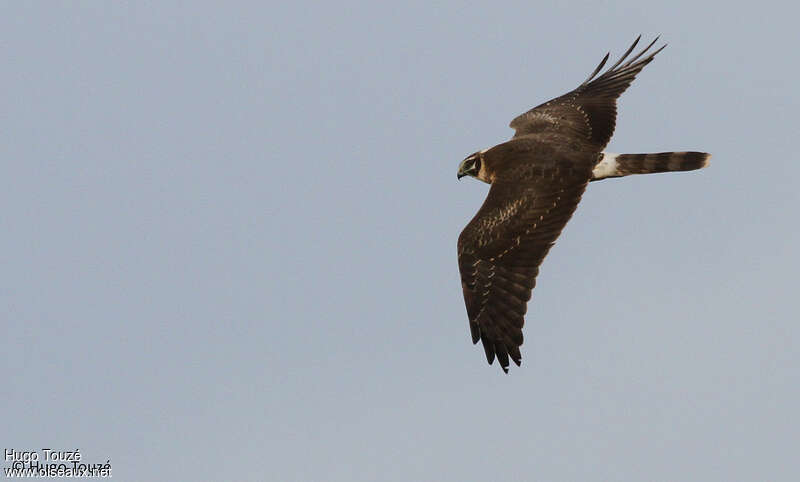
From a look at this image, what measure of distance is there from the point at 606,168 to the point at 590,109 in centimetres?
190

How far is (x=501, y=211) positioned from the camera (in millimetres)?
17703

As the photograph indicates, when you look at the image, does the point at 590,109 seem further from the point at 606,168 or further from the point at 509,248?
the point at 509,248

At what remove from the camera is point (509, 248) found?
57.0 feet

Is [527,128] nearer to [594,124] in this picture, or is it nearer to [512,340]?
[594,124]

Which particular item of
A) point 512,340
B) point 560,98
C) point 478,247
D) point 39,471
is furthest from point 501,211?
point 39,471

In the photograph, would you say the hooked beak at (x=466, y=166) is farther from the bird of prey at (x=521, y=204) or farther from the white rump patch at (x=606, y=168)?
the white rump patch at (x=606, y=168)

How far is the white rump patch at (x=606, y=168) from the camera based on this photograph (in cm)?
1844

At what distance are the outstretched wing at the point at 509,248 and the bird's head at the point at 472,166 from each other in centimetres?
124

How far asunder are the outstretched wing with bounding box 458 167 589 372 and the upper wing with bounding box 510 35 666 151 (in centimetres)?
167

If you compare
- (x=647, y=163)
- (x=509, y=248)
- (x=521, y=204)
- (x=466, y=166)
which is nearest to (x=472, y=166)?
(x=466, y=166)

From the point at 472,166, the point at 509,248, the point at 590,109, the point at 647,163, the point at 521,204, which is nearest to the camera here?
the point at 509,248

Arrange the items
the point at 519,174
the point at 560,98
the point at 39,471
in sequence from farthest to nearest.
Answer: the point at 560,98, the point at 519,174, the point at 39,471

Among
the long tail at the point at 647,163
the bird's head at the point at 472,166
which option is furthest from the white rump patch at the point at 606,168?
the bird's head at the point at 472,166

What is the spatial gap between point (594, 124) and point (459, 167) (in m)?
2.07
